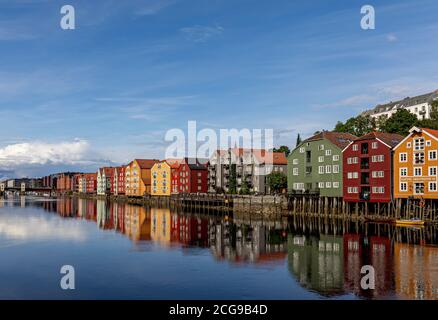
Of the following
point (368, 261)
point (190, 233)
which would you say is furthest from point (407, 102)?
point (368, 261)

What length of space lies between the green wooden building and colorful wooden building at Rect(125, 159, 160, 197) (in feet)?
266

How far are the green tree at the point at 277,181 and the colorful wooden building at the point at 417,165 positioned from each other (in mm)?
39055

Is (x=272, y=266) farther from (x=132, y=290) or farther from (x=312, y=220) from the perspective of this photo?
(x=312, y=220)

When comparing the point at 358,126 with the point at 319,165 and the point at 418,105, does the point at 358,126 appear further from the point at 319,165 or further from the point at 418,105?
the point at 418,105

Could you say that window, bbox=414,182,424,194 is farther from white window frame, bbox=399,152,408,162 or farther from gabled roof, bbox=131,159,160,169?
gabled roof, bbox=131,159,160,169

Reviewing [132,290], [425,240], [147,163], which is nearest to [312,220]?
[425,240]

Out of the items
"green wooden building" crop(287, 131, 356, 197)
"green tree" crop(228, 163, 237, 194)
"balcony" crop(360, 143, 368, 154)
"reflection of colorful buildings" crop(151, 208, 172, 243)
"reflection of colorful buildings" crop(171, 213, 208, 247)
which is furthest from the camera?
"green tree" crop(228, 163, 237, 194)

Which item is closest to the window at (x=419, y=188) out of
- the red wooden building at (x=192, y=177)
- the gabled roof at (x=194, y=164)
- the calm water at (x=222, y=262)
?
the calm water at (x=222, y=262)

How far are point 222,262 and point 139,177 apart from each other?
129950 millimetres

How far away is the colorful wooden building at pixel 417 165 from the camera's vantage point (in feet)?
208

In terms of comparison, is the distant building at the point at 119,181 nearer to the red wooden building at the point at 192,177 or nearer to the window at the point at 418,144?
the red wooden building at the point at 192,177

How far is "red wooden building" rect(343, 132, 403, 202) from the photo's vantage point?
70312 millimetres

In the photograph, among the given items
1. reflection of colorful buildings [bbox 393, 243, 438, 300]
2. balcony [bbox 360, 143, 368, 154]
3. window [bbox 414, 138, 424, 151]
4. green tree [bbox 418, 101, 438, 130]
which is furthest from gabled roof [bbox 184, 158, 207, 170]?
reflection of colorful buildings [bbox 393, 243, 438, 300]

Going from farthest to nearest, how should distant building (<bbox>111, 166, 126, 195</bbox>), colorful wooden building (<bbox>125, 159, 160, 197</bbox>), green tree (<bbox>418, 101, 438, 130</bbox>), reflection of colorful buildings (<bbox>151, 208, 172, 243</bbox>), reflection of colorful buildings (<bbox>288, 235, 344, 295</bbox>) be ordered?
1. distant building (<bbox>111, 166, 126, 195</bbox>)
2. colorful wooden building (<bbox>125, 159, 160, 197</bbox>)
3. green tree (<bbox>418, 101, 438, 130</bbox>)
4. reflection of colorful buildings (<bbox>151, 208, 172, 243</bbox>)
5. reflection of colorful buildings (<bbox>288, 235, 344, 295</bbox>)
